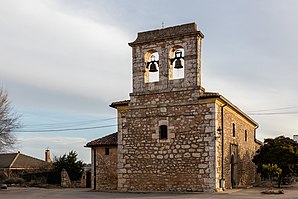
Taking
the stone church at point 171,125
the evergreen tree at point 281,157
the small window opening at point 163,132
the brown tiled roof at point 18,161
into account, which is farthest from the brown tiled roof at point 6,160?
the evergreen tree at point 281,157

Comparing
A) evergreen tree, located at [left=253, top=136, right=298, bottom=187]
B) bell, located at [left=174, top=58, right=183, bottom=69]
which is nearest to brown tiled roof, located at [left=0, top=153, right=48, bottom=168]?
evergreen tree, located at [left=253, top=136, right=298, bottom=187]

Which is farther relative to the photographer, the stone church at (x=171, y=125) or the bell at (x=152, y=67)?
the bell at (x=152, y=67)

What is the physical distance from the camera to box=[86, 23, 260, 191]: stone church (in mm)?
19391

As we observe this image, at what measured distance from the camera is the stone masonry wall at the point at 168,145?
19.3 m

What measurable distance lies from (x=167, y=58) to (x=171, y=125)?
3.38 meters

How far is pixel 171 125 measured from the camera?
2025 cm

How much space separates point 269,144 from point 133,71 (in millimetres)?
10288

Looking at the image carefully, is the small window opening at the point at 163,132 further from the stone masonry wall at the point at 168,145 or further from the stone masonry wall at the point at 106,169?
the stone masonry wall at the point at 106,169

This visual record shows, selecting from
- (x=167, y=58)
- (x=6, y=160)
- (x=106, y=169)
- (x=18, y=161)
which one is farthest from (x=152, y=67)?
(x=6, y=160)

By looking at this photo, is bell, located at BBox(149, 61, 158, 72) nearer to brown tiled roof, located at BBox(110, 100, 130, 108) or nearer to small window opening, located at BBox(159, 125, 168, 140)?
brown tiled roof, located at BBox(110, 100, 130, 108)

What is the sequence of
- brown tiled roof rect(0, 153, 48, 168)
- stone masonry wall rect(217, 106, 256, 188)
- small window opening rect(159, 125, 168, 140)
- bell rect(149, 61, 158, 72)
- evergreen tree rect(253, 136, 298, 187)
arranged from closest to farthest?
small window opening rect(159, 125, 168, 140)
bell rect(149, 61, 158, 72)
stone masonry wall rect(217, 106, 256, 188)
evergreen tree rect(253, 136, 298, 187)
brown tiled roof rect(0, 153, 48, 168)

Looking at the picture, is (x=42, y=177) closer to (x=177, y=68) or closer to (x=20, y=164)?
(x=20, y=164)

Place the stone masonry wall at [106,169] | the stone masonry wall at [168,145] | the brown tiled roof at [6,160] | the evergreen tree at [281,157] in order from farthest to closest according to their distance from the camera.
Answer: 1. the brown tiled roof at [6,160]
2. the evergreen tree at [281,157]
3. the stone masonry wall at [106,169]
4. the stone masonry wall at [168,145]

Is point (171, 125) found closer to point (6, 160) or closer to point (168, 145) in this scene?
point (168, 145)
